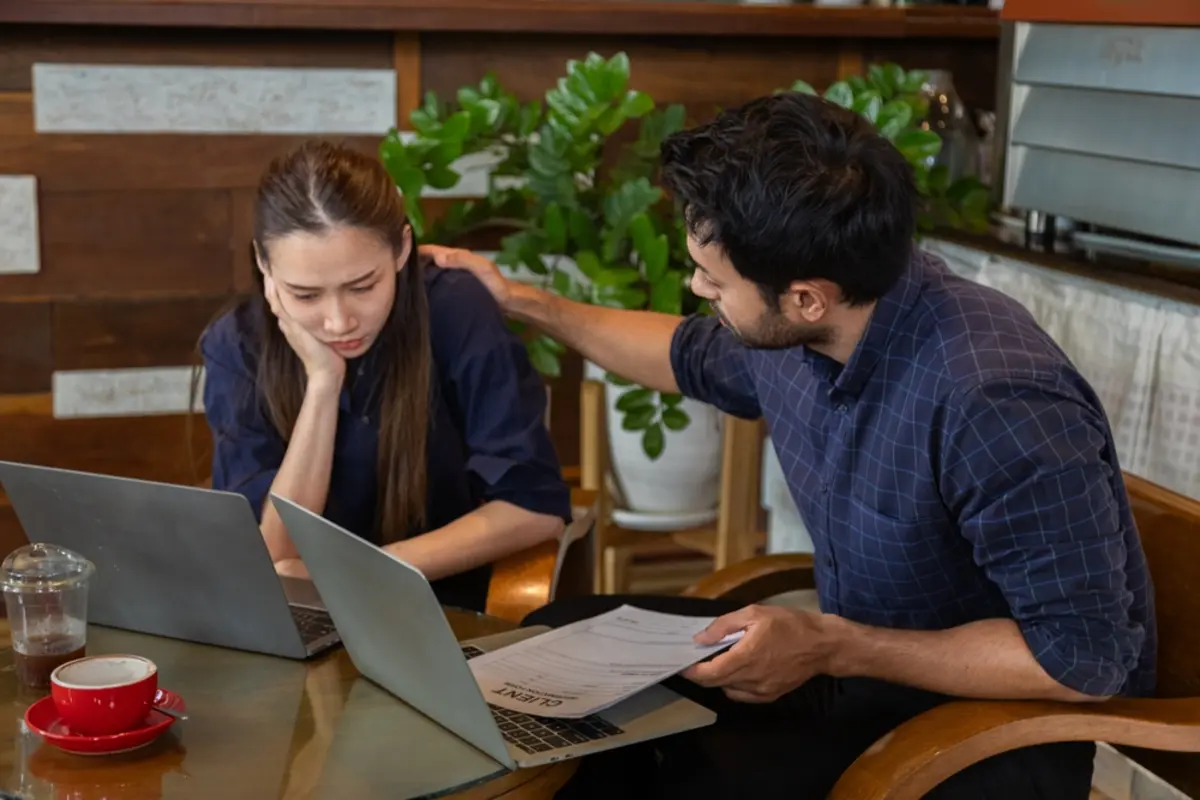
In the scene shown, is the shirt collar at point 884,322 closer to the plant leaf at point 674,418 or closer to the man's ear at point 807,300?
the man's ear at point 807,300

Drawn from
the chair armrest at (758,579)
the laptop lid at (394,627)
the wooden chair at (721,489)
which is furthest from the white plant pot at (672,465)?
the laptop lid at (394,627)

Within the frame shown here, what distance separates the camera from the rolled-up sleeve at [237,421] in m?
1.98

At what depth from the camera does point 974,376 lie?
145 centimetres

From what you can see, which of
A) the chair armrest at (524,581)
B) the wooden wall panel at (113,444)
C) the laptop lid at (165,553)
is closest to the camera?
the laptop lid at (165,553)

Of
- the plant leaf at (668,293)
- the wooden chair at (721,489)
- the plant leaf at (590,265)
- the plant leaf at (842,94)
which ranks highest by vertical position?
the plant leaf at (842,94)

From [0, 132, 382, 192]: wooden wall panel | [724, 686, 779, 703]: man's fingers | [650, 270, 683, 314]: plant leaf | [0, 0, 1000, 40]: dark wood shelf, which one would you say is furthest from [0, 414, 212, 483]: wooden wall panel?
[724, 686, 779, 703]: man's fingers

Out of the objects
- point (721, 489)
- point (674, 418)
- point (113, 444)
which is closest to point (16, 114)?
point (113, 444)

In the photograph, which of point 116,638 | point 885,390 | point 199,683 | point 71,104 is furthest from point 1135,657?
point 71,104

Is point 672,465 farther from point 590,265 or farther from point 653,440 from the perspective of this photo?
point 590,265

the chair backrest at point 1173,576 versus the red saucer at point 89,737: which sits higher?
the chair backrest at point 1173,576

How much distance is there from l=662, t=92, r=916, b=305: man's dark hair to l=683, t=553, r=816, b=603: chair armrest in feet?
1.51

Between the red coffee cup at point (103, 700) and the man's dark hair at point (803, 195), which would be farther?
the man's dark hair at point (803, 195)

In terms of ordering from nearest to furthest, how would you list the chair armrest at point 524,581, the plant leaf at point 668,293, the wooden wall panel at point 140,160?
1. the chair armrest at point 524,581
2. the plant leaf at point 668,293
3. the wooden wall panel at point 140,160

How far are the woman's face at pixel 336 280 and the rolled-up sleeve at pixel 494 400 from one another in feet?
0.41
